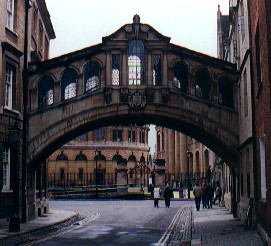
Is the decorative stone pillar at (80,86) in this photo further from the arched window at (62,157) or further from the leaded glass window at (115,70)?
the arched window at (62,157)

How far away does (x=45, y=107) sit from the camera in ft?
76.6

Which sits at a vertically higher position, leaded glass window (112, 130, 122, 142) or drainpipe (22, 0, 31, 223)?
leaded glass window (112, 130, 122, 142)

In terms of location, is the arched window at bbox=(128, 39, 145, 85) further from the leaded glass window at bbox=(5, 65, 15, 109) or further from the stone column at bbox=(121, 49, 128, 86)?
the leaded glass window at bbox=(5, 65, 15, 109)

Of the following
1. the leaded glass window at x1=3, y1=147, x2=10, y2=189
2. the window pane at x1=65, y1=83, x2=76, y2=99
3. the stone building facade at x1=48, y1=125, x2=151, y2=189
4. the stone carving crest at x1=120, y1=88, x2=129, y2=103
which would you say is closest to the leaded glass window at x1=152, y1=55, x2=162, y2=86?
the stone carving crest at x1=120, y1=88, x2=129, y2=103

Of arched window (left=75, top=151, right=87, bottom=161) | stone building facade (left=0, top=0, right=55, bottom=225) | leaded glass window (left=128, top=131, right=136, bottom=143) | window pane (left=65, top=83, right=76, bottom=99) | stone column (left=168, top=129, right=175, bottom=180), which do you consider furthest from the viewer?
leaded glass window (left=128, top=131, right=136, bottom=143)

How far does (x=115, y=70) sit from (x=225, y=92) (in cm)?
538

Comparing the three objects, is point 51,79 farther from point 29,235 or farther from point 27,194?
point 29,235

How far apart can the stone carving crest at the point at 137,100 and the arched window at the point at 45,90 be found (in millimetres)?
3791

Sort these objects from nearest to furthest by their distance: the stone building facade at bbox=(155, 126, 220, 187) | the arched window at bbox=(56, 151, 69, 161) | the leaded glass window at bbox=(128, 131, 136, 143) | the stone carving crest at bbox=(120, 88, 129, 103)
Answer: the stone carving crest at bbox=(120, 88, 129, 103) < the stone building facade at bbox=(155, 126, 220, 187) < the arched window at bbox=(56, 151, 69, 161) < the leaded glass window at bbox=(128, 131, 136, 143)

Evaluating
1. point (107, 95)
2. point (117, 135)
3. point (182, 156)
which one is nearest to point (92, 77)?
point (107, 95)

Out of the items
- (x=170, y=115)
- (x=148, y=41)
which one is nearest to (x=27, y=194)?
(x=170, y=115)

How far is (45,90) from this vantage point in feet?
80.9

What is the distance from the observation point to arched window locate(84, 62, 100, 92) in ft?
78.7

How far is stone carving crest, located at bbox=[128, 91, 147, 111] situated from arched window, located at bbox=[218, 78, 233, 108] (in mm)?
3646
